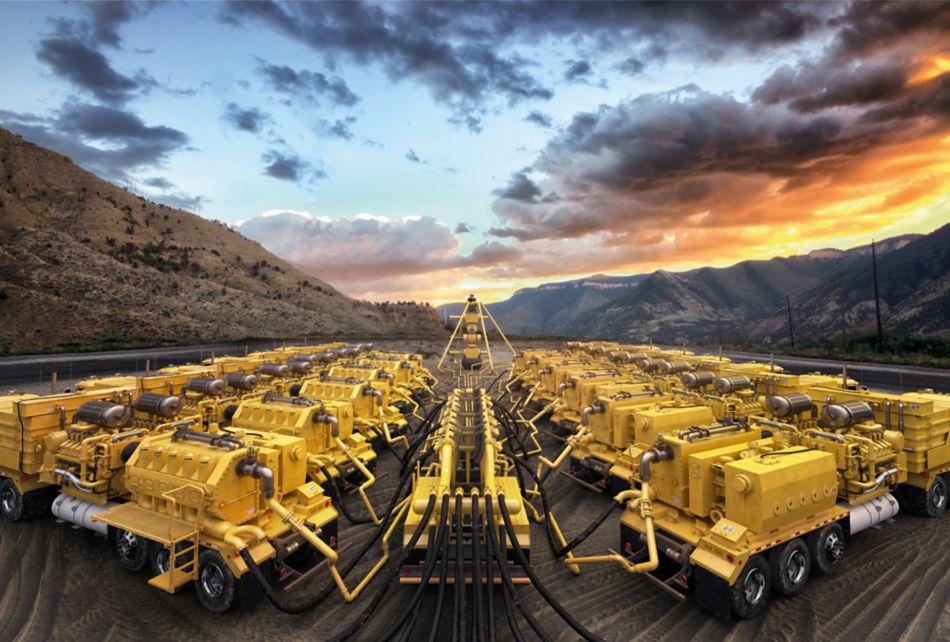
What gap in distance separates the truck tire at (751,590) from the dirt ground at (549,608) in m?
0.18

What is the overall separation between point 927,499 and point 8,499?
764 inches

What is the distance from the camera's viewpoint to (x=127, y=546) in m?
7.16

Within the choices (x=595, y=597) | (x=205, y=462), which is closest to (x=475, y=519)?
(x=595, y=597)

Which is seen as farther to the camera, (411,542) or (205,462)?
(205,462)

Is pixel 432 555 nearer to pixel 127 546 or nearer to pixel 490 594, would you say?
pixel 490 594

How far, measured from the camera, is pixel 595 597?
670 centimetres

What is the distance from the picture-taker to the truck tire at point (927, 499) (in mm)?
8930

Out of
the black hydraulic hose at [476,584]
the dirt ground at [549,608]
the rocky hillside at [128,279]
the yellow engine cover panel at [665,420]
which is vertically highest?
the rocky hillside at [128,279]

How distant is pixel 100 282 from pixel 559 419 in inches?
2179

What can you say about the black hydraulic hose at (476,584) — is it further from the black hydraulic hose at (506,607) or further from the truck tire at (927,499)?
the truck tire at (927,499)

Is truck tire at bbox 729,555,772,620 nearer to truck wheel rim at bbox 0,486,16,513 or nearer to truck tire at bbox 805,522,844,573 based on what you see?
truck tire at bbox 805,522,844,573

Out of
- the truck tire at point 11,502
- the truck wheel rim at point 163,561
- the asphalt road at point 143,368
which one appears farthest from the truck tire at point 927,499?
the truck tire at point 11,502

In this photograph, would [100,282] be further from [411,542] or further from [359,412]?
[411,542]

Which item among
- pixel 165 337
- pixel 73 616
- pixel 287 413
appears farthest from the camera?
pixel 165 337
